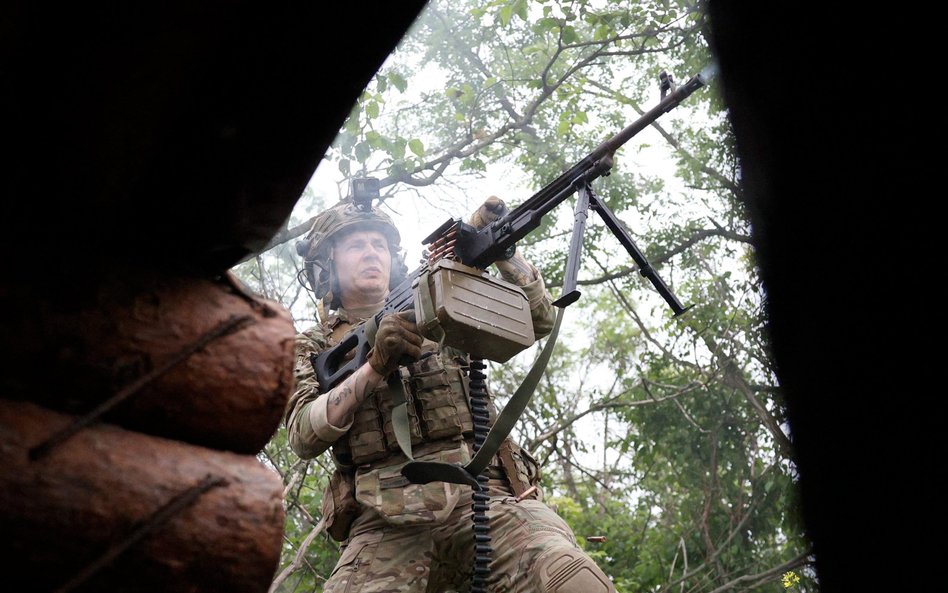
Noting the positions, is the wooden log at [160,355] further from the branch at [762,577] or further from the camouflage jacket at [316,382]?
the branch at [762,577]

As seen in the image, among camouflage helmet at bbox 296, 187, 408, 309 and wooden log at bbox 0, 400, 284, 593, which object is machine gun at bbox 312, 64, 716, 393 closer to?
camouflage helmet at bbox 296, 187, 408, 309

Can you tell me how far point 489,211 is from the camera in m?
4.09

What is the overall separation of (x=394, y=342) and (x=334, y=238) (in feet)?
4.10

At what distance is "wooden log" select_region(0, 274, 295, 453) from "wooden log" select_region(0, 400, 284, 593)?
0.04 m

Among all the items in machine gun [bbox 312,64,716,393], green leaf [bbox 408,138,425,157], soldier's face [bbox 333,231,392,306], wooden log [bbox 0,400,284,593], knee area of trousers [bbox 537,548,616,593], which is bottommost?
wooden log [bbox 0,400,284,593]

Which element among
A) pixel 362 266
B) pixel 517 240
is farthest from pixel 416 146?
pixel 517 240

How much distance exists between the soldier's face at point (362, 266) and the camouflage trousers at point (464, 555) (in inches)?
49.3

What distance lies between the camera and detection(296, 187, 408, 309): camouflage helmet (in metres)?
4.88

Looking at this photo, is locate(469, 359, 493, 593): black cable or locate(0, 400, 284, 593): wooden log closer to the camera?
locate(0, 400, 284, 593): wooden log

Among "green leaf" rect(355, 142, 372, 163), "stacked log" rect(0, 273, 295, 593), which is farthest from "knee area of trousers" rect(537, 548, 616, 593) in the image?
"green leaf" rect(355, 142, 372, 163)

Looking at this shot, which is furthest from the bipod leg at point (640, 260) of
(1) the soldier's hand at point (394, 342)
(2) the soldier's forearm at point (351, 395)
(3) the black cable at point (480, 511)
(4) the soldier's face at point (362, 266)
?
(4) the soldier's face at point (362, 266)

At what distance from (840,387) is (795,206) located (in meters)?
0.17

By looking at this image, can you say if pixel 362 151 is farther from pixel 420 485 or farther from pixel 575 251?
pixel 420 485

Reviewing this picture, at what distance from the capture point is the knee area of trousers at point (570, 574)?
131 inches
